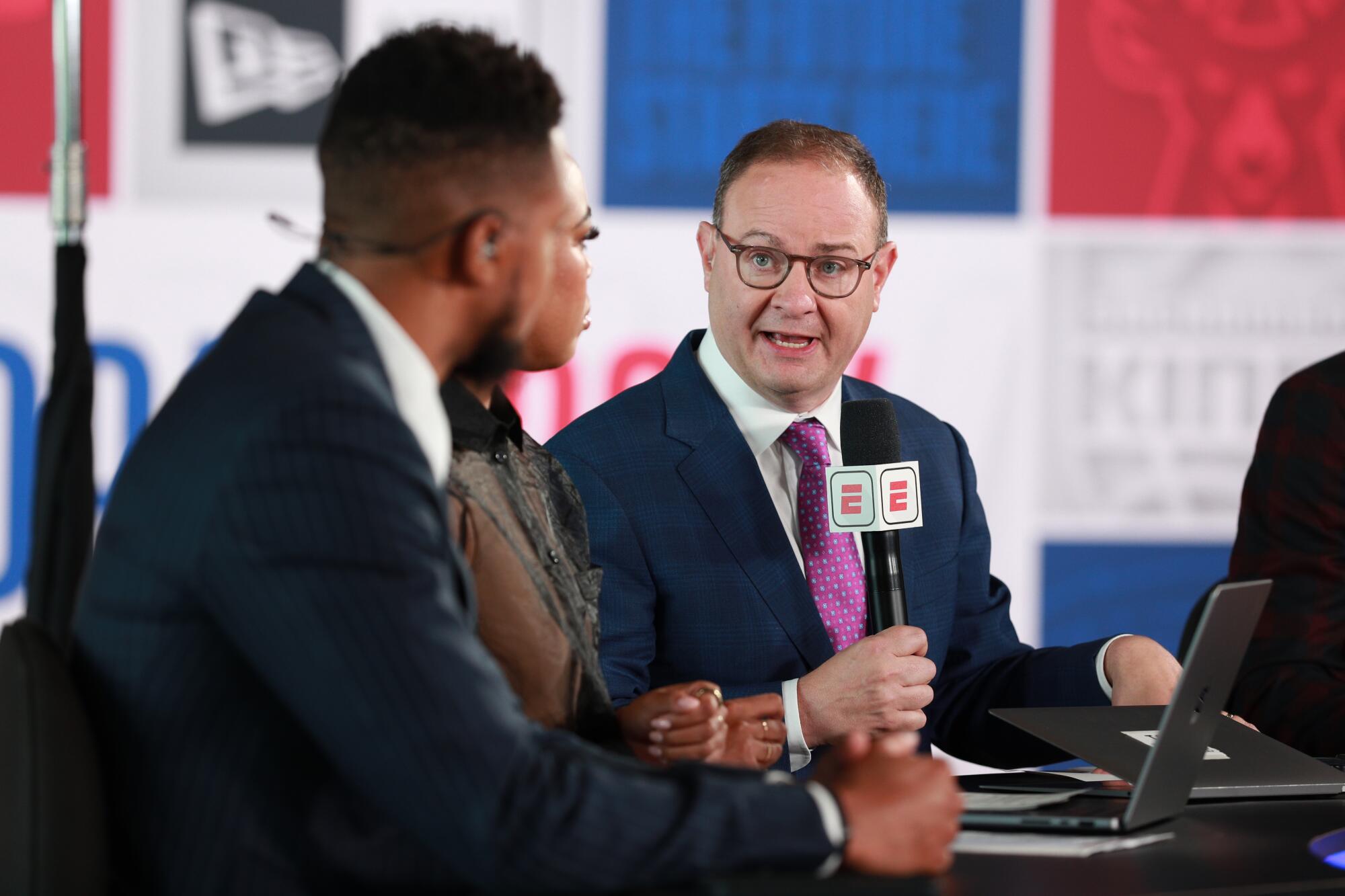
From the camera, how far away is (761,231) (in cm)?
248

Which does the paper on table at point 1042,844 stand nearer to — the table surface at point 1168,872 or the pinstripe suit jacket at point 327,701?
the table surface at point 1168,872

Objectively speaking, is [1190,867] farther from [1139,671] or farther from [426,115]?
[426,115]

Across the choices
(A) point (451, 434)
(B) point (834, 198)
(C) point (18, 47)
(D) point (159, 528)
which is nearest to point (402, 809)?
(D) point (159, 528)

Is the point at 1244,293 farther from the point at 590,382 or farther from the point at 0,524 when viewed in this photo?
the point at 0,524

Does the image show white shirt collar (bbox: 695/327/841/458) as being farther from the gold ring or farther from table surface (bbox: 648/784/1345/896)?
table surface (bbox: 648/784/1345/896)

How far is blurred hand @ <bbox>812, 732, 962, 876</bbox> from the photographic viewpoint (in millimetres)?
1172

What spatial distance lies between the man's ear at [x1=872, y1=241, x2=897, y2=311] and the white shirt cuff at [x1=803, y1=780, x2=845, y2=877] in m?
1.50

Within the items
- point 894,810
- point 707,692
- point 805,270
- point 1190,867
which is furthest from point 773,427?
point 894,810

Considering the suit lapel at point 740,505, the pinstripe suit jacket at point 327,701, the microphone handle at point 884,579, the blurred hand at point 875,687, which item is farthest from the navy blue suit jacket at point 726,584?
the pinstripe suit jacket at point 327,701

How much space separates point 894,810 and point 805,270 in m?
1.44

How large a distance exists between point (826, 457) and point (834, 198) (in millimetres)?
443

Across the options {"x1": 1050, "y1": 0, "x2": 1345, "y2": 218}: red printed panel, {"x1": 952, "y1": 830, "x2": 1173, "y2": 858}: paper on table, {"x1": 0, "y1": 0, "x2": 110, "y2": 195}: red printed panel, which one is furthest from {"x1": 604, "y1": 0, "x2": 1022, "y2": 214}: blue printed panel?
{"x1": 952, "y1": 830, "x2": 1173, "y2": 858}: paper on table

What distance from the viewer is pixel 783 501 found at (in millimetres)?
2430

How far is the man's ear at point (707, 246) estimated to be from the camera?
2572 mm
